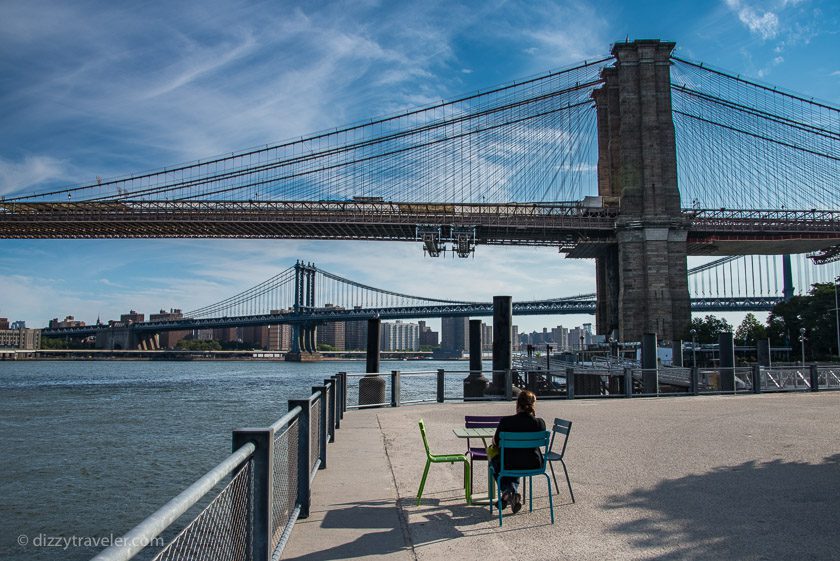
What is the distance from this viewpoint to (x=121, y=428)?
69.4ft

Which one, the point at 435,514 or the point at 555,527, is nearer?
the point at 555,527

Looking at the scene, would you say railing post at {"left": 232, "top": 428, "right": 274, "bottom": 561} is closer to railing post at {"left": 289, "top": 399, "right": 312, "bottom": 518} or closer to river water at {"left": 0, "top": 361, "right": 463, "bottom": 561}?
railing post at {"left": 289, "top": 399, "right": 312, "bottom": 518}

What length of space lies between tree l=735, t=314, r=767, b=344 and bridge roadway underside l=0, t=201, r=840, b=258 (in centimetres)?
1782

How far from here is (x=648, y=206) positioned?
46.2m

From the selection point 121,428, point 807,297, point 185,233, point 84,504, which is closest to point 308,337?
point 185,233

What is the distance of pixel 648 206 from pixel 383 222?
18.1 m

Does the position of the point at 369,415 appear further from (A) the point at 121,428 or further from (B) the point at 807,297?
(B) the point at 807,297

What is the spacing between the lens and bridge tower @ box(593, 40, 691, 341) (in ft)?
148

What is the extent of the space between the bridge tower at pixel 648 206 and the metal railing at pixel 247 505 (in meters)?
40.9

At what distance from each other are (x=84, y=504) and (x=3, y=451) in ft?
23.9

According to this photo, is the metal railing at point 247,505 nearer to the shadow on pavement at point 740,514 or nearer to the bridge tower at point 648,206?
the shadow on pavement at point 740,514

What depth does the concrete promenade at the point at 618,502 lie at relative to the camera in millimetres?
5594

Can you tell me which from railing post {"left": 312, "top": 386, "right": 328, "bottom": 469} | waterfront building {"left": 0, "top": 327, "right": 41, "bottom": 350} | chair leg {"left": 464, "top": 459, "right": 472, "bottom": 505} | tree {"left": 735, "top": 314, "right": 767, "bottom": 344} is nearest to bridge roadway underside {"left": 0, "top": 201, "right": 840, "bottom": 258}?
tree {"left": 735, "top": 314, "right": 767, "bottom": 344}

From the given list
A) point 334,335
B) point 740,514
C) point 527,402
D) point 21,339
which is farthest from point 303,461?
point 334,335
